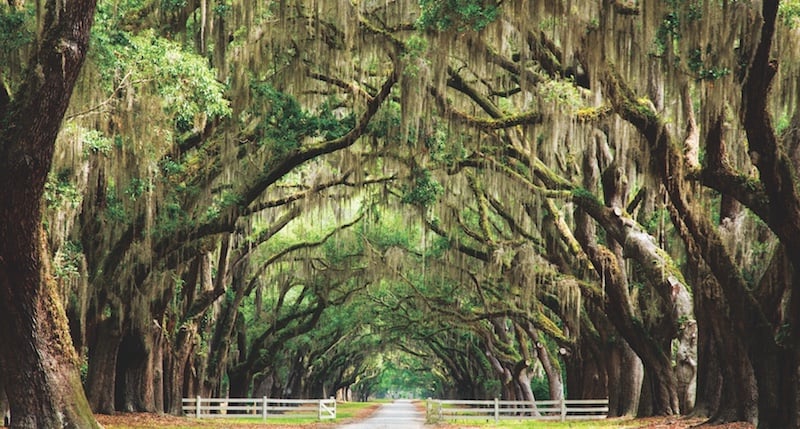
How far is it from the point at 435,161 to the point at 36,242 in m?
8.73

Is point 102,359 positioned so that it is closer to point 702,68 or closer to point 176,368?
point 176,368

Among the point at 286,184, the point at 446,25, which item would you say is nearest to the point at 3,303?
the point at 446,25

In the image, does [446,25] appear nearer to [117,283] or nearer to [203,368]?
[117,283]

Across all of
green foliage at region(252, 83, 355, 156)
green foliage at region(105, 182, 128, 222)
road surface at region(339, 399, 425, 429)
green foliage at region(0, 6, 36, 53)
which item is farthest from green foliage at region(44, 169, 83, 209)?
road surface at region(339, 399, 425, 429)

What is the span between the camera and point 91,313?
65.2ft

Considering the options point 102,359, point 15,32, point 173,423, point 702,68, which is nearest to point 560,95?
point 702,68

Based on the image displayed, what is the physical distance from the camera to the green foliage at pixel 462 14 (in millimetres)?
11383

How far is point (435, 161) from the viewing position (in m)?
17.7

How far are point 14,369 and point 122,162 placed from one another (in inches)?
177

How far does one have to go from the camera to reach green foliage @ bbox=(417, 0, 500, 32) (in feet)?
37.3

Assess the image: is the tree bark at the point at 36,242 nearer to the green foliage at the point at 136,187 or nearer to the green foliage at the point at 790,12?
the green foliage at the point at 136,187

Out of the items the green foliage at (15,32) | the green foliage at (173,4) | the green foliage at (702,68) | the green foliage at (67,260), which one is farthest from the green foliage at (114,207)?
the green foliage at (702,68)

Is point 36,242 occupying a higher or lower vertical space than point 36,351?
higher

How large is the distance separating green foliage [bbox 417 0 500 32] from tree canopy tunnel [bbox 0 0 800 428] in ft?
0.09
